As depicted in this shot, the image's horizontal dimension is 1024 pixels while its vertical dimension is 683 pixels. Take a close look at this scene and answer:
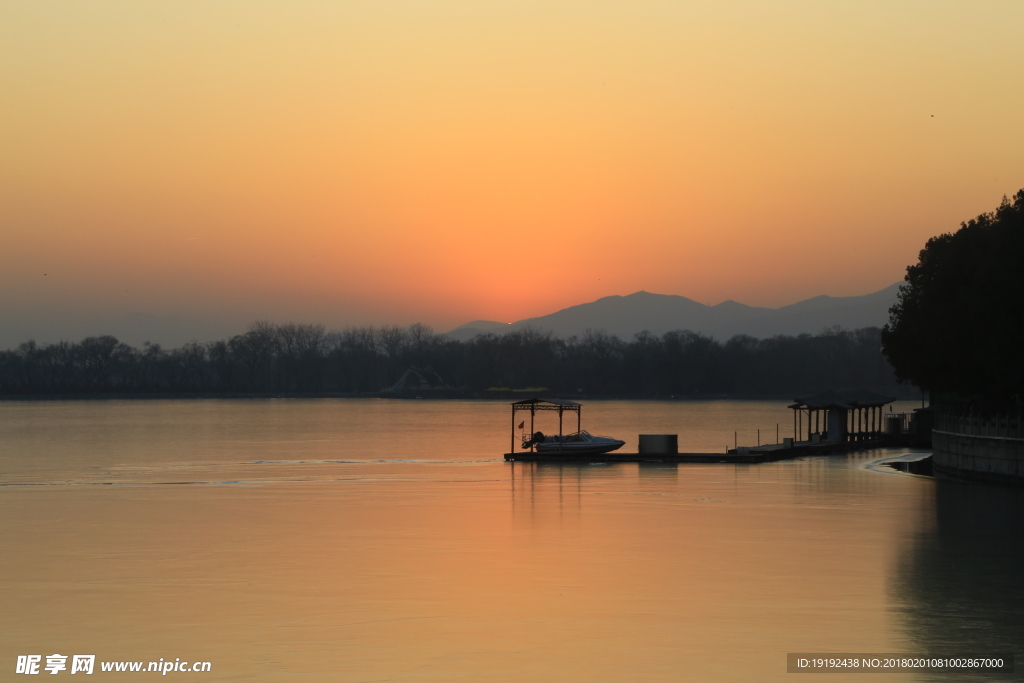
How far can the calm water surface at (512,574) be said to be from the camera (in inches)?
624

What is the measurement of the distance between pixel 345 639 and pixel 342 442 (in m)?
70.5

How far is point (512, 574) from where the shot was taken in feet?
73.6

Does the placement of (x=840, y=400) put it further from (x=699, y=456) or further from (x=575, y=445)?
(x=575, y=445)

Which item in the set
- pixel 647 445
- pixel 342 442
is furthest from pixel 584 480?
pixel 342 442

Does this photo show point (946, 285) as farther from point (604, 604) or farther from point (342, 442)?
point (342, 442)

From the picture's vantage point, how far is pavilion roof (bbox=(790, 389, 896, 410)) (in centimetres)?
6588

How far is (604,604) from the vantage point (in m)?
19.1

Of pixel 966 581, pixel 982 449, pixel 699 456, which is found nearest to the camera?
pixel 966 581

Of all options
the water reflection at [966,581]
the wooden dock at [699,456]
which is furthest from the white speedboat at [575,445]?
the water reflection at [966,581]

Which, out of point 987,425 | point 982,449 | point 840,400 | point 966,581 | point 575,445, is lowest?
point 966,581

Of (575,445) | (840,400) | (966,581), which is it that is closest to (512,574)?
(966,581)

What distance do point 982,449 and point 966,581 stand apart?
23.1 meters

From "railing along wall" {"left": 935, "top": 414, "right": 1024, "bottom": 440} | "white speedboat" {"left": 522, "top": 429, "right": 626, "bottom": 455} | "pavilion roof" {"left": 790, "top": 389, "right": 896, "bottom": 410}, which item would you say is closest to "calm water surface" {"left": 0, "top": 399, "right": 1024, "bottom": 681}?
"railing along wall" {"left": 935, "top": 414, "right": 1024, "bottom": 440}

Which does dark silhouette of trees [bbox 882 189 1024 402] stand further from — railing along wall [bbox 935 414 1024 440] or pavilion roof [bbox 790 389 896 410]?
pavilion roof [bbox 790 389 896 410]
